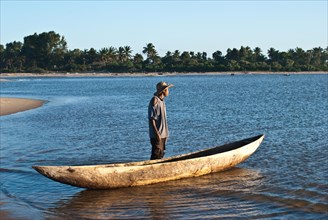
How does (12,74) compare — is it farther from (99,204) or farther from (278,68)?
(99,204)

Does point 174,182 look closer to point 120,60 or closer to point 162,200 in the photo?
point 162,200

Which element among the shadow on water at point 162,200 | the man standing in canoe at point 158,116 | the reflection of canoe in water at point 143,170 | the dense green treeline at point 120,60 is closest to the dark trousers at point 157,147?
the man standing in canoe at point 158,116

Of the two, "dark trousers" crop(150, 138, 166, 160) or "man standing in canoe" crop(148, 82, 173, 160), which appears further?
"dark trousers" crop(150, 138, 166, 160)

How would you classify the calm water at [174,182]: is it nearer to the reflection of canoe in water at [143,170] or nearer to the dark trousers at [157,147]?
the reflection of canoe in water at [143,170]

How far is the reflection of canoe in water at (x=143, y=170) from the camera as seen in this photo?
8070mm

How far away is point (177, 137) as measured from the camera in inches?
629

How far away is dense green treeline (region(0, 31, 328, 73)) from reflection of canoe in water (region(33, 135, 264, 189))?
4975 inches

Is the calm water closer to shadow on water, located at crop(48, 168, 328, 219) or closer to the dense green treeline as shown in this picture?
shadow on water, located at crop(48, 168, 328, 219)

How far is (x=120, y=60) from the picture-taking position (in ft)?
465

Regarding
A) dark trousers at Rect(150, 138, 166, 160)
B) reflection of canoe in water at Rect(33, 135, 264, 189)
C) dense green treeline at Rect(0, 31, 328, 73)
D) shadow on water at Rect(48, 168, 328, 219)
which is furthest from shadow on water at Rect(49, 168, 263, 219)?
dense green treeline at Rect(0, 31, 328, 73)

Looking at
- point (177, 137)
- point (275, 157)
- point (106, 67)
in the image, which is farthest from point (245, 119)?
point (106, 67)

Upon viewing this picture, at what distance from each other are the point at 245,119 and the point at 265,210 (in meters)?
14.0

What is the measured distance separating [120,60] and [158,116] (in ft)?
440

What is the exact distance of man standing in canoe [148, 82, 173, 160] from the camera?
9.12m
